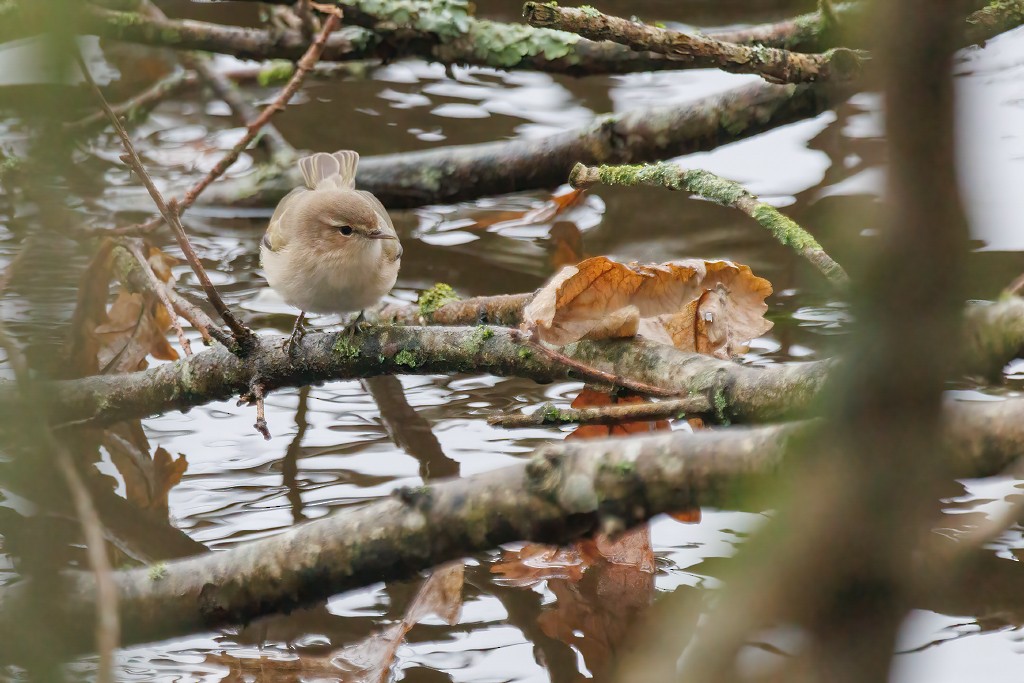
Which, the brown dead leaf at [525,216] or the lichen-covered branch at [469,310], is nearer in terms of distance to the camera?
the lichen-covered branch at [469,310]

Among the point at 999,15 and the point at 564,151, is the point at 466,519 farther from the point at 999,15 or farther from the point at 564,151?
the point at 564,151

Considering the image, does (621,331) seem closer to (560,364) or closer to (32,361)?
(560,364)

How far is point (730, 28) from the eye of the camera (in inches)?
285

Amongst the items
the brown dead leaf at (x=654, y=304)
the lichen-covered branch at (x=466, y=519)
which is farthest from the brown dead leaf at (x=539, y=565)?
the lichen-covered branch at (x=466, y=519)

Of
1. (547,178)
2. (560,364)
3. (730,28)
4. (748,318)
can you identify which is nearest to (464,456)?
(560,364)

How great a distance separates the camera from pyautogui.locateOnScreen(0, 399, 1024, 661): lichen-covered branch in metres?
1.44

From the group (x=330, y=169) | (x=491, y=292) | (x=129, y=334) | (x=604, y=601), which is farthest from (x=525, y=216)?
(x=604, y=601)

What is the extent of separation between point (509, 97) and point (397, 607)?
478 cm

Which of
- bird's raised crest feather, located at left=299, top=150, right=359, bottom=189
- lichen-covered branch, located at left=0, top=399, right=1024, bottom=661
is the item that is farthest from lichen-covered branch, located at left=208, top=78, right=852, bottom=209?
lichen-covered branch, located at left=0, top=399, right=1024, bottom=661

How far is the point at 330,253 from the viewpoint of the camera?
162 inches

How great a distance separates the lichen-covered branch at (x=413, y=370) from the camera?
8.75ft

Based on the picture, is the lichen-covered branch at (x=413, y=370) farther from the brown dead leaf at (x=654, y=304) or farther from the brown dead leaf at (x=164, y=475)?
the brown dead leaf at (x=164, y=475)

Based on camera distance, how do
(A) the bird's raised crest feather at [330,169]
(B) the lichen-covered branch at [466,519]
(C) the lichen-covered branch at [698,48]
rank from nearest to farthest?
(B) the lichen-covered branch at [466,519] < (C) the lichen-covered branch at [698,48] < (A) the bird's raised crest feather at [330,169]

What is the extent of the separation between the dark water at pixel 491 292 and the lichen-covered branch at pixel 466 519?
0.15 m
